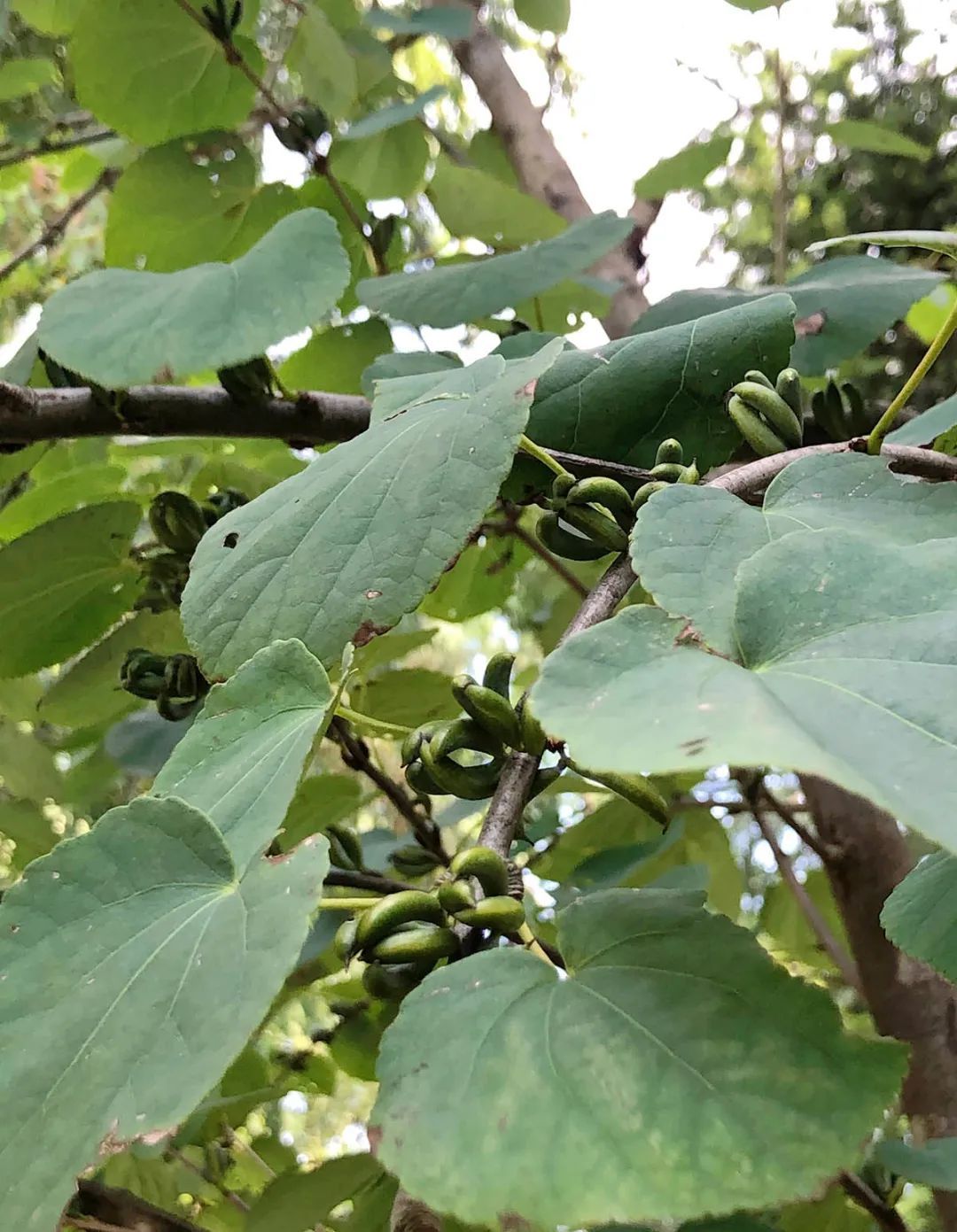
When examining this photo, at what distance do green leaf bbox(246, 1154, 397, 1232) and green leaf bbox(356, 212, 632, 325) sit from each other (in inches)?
17.3

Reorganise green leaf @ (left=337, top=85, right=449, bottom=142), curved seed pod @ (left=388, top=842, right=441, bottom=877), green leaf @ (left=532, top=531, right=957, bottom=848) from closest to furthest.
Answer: green leaf @ (left=532, top=531, right=957, bottom=848) < curved seed pod @ (left=388, top=842, right=441, bottom=877) < green leaf @ (left=337, top=85, right=449, bottom=142)

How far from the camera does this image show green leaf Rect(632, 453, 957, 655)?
23cm

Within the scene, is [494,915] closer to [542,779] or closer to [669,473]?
[542,779]

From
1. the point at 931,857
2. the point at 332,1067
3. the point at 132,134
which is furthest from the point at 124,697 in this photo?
the point at 931,857

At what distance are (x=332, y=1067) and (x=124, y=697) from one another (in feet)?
1.00

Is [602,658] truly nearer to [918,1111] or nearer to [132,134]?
[918,1111]

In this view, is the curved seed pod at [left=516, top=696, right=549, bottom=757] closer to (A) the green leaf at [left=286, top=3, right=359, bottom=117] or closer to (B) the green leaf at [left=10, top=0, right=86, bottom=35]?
(A) the green leaf at [left=286, top=3, right=359, bottom=117]

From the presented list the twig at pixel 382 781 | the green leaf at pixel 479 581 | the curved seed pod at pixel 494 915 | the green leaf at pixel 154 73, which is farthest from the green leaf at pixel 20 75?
the curved seed pod at pixel 494 915

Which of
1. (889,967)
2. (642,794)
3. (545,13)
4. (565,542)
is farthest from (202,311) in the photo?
(545,13)

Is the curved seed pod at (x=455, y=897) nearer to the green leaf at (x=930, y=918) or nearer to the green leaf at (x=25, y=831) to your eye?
the green leaf at (x=930, y=918)

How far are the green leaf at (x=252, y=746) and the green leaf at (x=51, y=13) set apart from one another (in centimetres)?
76

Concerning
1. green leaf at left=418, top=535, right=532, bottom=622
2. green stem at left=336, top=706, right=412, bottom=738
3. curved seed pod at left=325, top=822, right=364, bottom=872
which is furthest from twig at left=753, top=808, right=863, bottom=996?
green stem at left=336, top=706, right=412, bottom=738

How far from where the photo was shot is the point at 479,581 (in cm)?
73

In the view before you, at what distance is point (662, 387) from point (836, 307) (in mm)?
238
